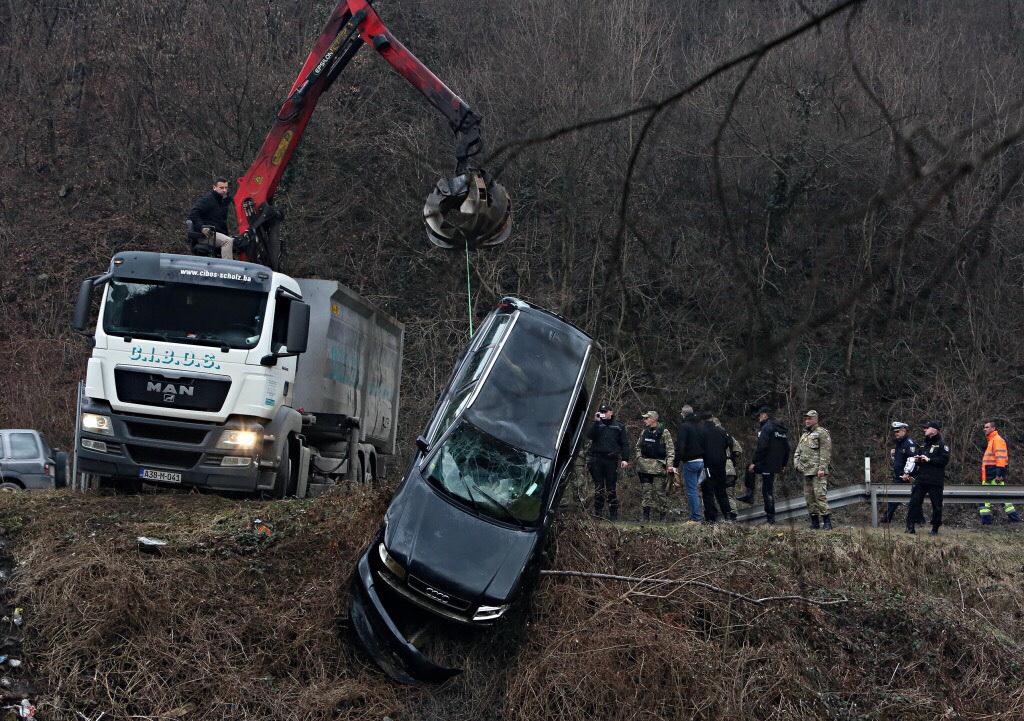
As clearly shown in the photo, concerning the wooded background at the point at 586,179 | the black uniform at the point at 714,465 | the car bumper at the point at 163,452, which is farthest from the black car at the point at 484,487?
the car bumper at the point at 163,452

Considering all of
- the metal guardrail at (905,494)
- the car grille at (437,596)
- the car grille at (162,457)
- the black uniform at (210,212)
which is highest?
the black uniform at (210,212)

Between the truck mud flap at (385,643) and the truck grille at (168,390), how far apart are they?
356 cm

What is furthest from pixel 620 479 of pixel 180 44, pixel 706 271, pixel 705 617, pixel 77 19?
pixel 77 19

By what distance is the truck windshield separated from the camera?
44.4 feet

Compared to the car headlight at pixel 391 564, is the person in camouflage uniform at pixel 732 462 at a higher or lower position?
higher

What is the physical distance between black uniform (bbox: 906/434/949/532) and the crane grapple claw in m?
8.25

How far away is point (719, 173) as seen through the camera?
431 cm

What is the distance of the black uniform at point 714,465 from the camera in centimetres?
1523

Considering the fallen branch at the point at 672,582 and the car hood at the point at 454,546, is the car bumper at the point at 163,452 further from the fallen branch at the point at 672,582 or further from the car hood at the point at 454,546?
the fallen branch at the point at 672,582

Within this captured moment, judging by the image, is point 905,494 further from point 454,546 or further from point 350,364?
point 454,546

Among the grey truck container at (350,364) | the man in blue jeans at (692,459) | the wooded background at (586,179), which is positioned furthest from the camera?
the grey truck container at (350,364)

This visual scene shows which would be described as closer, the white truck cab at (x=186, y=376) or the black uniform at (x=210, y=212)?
the white truck cab at (x=186, y=376)

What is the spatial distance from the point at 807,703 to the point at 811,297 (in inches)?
319

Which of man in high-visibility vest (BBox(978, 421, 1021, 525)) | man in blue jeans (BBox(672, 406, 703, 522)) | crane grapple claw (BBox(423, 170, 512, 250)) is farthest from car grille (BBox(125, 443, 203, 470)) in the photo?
man in high-visibility vest (BBox(978, 421, 1021, 525))
